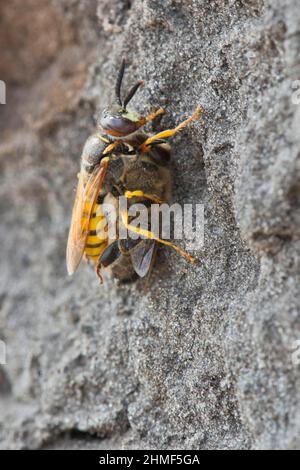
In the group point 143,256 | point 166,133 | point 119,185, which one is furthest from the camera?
point 119,185

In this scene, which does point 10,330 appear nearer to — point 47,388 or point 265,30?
point 47,388

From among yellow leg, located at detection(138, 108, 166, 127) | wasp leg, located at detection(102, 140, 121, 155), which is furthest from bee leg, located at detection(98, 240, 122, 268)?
yellow leg, located at detection(138, 108, 166, 127)

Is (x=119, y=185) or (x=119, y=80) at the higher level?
(x=119, y=80)

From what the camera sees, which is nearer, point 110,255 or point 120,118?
point 120,118

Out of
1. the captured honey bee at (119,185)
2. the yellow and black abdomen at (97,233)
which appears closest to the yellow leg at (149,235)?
the captured honey bee at (119,185)

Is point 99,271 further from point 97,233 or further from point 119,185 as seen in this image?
point 119,185

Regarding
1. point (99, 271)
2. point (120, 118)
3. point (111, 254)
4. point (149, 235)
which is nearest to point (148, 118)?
point (120, 118)

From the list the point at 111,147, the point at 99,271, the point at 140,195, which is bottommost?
the point at 99,271
